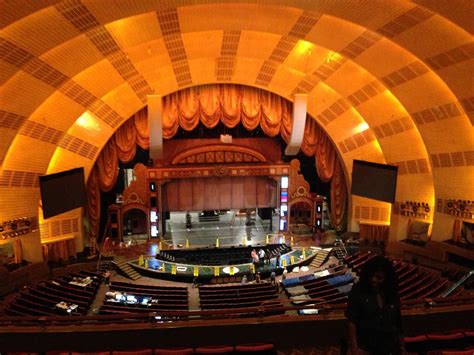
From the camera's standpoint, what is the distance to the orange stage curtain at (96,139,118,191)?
18.8m

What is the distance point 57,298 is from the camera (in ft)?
42.4

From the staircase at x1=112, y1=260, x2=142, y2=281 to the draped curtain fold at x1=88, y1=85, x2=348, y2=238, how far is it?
2.32 metres

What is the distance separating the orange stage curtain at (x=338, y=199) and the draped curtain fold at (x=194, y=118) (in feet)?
11.1

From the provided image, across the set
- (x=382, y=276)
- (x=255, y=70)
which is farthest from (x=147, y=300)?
(x=382, y=276)

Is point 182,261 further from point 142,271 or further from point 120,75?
point 120,75

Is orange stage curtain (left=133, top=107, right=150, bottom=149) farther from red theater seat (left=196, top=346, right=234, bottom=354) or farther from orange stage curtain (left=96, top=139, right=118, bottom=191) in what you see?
red theater seat (left=196, top=346, right=234, bottom=354)

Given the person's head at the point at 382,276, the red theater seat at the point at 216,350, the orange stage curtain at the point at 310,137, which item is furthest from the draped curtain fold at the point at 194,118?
the person's head at the point at 382,276

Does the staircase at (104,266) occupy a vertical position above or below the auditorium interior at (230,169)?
below

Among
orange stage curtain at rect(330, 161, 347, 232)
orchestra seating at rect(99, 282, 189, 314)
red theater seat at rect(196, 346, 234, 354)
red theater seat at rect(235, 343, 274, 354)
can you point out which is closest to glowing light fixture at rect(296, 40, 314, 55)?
orange stage curtain at rect(330, 161, 347, 232)

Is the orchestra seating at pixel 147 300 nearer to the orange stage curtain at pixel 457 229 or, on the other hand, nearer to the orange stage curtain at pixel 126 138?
the orange stage curtain at pixel 126 138

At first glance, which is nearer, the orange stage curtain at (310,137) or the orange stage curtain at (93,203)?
the orange stage curtain at (93,203)

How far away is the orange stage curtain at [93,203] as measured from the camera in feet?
61.6

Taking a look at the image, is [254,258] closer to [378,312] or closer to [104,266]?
[104,266]

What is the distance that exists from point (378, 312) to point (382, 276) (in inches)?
13.4
